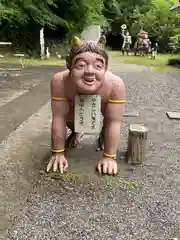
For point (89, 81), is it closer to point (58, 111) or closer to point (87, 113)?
point (87, 113)

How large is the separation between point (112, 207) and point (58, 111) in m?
1.18

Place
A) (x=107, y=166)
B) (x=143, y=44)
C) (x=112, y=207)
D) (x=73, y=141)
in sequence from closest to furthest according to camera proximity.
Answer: (x=112, y=207) < (x=107, y=166) < (x=73, y=141) < (x=143, y=44)

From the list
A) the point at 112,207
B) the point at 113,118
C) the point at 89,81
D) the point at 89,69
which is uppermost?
the point at 89,69

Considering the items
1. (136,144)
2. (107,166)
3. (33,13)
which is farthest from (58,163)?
(33,13)

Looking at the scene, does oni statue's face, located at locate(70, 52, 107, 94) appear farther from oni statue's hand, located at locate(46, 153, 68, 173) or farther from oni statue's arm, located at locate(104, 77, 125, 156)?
oni statue's hand, located at locate(46, 153, 68, 173)

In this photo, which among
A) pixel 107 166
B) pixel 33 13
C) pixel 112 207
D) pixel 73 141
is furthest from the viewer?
pixel 33 13

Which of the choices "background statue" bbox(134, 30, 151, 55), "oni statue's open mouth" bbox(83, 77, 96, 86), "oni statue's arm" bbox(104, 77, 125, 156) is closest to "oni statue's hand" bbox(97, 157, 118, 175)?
"oni statue's arm" bbox(104, 77, 125, 156)

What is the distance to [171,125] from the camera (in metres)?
5.64

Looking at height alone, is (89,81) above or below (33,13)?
below

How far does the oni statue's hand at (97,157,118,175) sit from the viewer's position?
139 inches

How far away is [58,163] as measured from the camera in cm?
362

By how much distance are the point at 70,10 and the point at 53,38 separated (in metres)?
1.73

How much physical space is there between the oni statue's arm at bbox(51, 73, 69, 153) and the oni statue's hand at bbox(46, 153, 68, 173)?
0.19ft

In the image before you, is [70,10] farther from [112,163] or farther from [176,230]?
[176,230]
